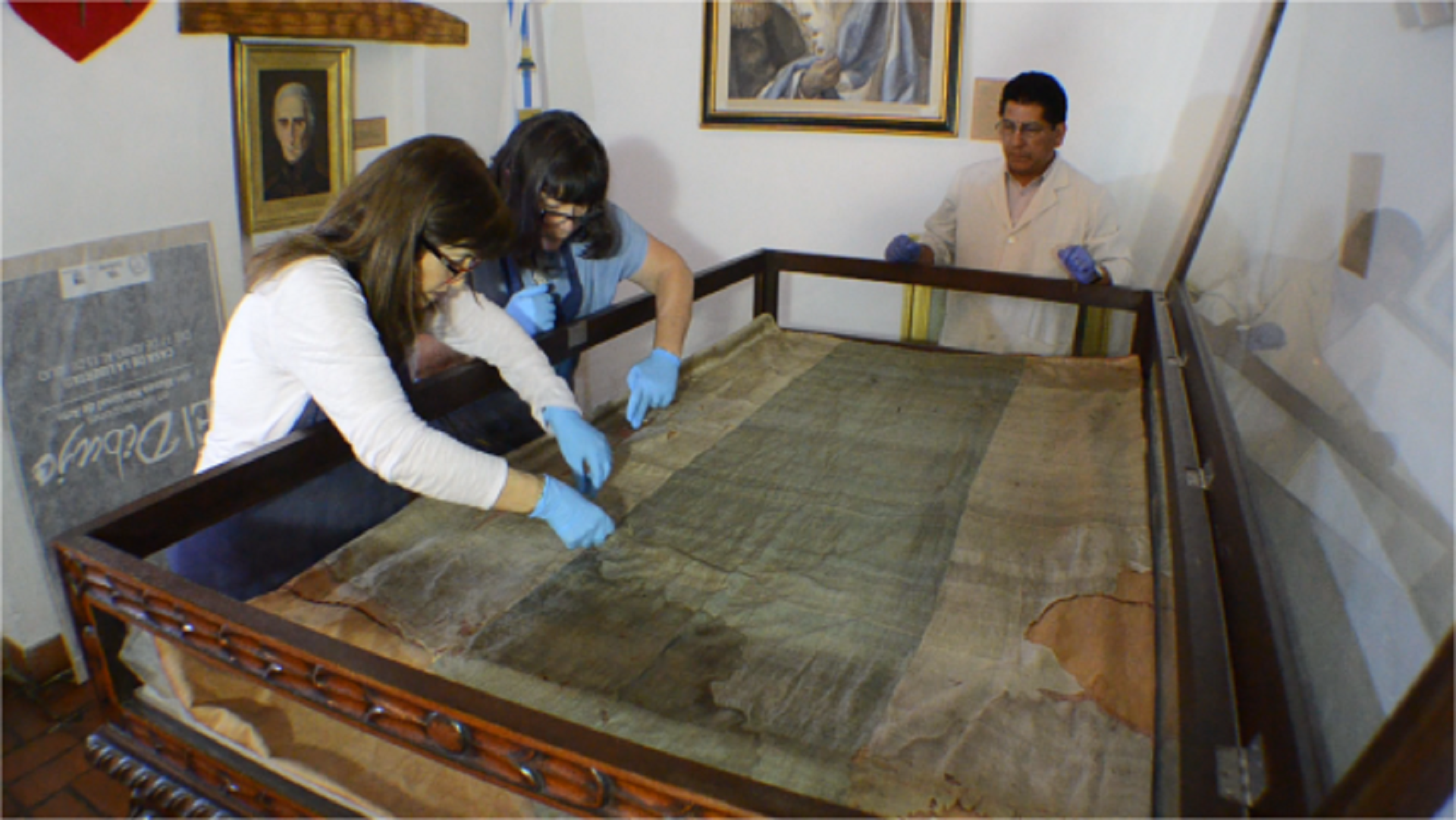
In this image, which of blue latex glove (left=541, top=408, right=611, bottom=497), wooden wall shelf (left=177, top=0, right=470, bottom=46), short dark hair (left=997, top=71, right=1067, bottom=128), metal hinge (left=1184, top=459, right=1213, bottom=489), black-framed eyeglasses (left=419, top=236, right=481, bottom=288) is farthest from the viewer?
short dark hair (left=997, top=71, right=1067, bottom=128)

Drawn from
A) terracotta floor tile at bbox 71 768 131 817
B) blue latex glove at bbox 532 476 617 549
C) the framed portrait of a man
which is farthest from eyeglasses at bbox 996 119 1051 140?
terracotta floor tile at bbox 71 768 131 817

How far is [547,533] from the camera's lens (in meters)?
1.27

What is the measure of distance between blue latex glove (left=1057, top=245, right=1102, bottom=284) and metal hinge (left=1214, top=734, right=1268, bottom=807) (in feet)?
5.77

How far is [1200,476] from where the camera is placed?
3.81ft

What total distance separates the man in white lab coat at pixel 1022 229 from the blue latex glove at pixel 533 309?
1035mm

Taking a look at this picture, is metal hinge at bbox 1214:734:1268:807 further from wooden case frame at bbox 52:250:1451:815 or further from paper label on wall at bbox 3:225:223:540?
paper label on wall at bbox 3:225:223:540

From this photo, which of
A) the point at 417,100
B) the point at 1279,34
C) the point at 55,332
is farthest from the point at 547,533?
the point at 417,100

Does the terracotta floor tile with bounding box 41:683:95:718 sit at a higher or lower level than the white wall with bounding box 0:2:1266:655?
lower

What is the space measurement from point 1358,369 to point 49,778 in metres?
2.45

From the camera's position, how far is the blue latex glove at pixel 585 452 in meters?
1.44

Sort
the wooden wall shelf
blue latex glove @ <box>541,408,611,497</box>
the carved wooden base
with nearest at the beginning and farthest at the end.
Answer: the carved wooden base < blue latex glove @ <box>541,408,611,497</box> < the wooden wall shelf

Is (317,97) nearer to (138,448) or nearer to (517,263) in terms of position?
(138,448)

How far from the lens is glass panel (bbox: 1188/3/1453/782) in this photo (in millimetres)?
613

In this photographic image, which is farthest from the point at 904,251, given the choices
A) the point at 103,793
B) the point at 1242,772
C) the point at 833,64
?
the point at 103,793
